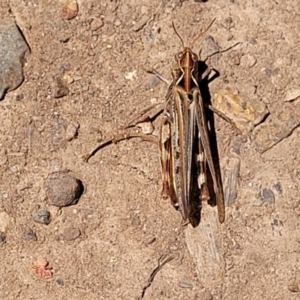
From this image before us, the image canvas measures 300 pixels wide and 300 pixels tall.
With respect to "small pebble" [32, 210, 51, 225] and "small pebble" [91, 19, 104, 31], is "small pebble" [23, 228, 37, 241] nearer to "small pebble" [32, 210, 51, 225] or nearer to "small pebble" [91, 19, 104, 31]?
"small pebble" [32, 210, 51, 225]

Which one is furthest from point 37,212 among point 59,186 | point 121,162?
point 121,162

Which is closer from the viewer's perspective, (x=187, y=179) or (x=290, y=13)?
(x=187, y=179)

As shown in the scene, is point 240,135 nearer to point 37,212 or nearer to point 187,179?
point 187,179

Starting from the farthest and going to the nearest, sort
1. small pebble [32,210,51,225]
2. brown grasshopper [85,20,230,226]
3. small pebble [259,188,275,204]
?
small pebble [259,188,275,204] < small pebble [32,210,51,225] < brown grasshopper [85,20,230,226]

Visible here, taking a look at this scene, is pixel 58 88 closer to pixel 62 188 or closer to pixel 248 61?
pixel 62 188

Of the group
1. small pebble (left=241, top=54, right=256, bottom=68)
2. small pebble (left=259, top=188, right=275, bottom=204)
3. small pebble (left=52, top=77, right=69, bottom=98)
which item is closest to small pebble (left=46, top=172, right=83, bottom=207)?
small pebble (left=52, top=77, right=69, bottom=98)

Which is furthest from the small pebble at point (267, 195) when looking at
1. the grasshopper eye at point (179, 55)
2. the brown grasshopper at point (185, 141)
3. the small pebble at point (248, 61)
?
the grasshopper eye at point (179, 55)
